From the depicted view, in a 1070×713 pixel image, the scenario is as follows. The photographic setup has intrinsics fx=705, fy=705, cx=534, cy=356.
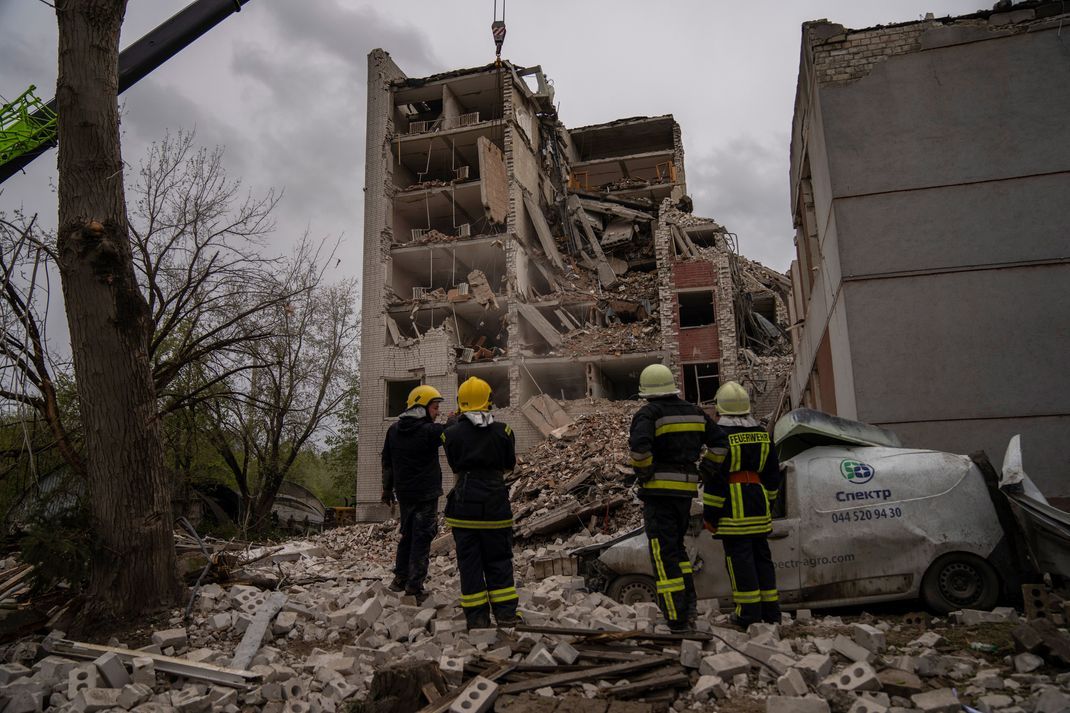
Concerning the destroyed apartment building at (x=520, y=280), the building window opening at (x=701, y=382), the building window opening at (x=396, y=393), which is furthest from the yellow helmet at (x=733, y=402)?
the building window opening at (x=396, y=393)

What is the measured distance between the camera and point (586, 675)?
3727mm

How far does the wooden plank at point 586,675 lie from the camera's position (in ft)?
11.8

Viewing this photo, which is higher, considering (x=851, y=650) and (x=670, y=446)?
(x=670, y=446)

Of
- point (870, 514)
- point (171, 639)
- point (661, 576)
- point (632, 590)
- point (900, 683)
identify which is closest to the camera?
point (900, 683)

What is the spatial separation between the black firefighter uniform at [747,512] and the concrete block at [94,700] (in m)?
3.84

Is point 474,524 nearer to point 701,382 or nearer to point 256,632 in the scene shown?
point 256,632

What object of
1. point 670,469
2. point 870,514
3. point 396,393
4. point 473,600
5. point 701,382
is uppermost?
point 396,393

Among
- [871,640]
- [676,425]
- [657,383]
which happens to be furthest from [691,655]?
[657,383]

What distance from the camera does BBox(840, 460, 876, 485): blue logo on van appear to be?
5.35m

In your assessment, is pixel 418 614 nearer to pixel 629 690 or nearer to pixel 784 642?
pixel 629 690

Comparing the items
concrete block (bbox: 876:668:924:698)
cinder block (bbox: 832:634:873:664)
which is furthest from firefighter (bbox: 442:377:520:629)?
concrete block (bbox: 876:668:924:698)

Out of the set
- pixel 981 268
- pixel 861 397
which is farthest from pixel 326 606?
pixel 981 268

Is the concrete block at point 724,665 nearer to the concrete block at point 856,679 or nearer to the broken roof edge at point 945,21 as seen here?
the concrete block at point 856,679

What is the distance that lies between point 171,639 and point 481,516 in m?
2.19
